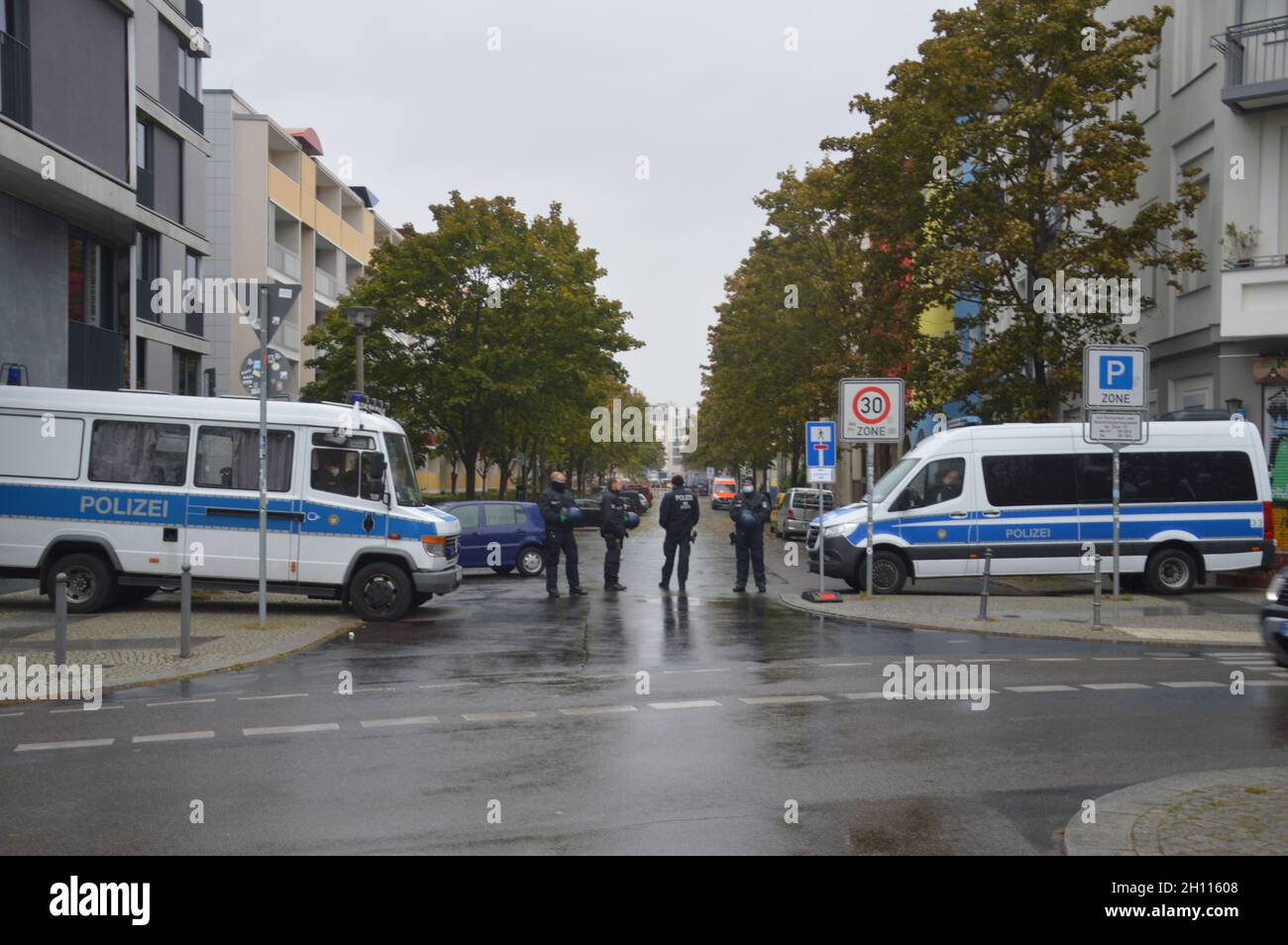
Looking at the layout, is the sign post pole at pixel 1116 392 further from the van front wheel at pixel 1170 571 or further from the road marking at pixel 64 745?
the road marking at pixel 64 745

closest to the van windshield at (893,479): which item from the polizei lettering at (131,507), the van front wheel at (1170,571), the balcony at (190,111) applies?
the van front wheel at (1170,571)

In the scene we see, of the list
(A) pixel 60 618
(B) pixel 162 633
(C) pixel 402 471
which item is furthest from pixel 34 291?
(A) pixel 60 618

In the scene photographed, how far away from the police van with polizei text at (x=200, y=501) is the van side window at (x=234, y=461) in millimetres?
13

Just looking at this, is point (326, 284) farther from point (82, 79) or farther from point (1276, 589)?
point (1276, 589)

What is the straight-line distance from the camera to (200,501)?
683 inches

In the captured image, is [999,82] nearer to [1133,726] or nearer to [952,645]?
[952,645]

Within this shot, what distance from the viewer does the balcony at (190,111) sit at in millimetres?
34969

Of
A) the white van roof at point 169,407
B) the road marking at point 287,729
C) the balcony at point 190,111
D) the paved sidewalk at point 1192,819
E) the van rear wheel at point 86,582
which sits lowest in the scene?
the road marking at point 287,729

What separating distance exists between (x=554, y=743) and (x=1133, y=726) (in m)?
4.00

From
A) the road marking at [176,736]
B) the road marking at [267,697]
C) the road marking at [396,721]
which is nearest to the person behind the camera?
the road marking at [176,736]

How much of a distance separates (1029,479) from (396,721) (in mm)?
14645

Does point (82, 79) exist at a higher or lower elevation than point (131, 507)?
higher

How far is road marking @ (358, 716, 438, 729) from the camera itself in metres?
9.51
